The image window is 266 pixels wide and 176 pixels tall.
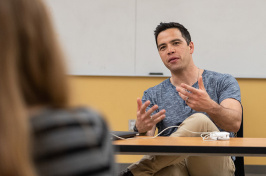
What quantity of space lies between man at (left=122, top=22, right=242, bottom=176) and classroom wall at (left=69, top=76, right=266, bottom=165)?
110 centimetres

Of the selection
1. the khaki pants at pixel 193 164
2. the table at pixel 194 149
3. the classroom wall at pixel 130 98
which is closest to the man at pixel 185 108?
the khaki pants at pixel 193 164

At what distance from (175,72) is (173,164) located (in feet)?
2.81

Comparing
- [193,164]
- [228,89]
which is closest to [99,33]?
[228,89]

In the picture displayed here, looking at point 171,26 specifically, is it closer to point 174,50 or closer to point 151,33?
point 174,50

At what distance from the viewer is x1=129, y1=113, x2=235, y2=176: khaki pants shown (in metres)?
1.80

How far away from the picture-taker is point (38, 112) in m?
0.50

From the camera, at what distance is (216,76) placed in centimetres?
237

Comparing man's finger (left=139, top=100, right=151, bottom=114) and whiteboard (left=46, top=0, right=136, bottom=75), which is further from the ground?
whiteboard (left=46, top=0, right=136, bottom=75)

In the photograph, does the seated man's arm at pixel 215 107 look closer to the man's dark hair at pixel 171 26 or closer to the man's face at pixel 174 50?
the man's face at pixel 174 50

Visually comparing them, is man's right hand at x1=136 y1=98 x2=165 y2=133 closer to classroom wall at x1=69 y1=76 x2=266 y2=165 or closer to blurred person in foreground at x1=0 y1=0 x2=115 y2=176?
blurred person in foreground at x1=0 y1=0 x2=115 y2=176

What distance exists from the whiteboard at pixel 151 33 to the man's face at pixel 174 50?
3.31ft

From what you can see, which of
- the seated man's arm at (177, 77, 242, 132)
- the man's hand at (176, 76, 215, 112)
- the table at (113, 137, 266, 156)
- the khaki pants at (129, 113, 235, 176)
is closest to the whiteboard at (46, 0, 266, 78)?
the seated man's arm at (177, 77, 242, 132)

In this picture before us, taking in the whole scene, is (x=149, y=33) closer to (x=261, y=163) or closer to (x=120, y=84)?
(x=120, y=84)

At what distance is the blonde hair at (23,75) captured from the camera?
18.4 inches
